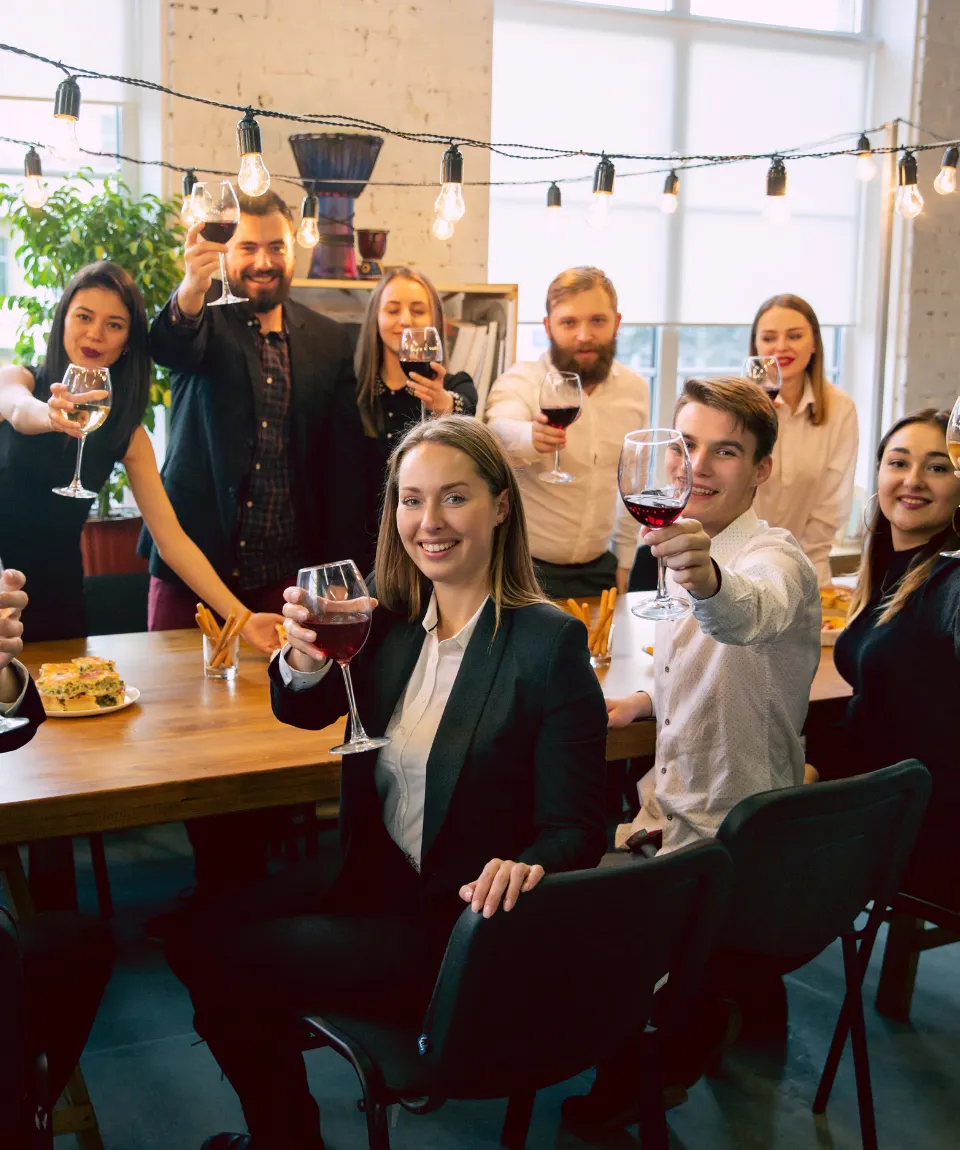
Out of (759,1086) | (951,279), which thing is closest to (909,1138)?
(759,1086)

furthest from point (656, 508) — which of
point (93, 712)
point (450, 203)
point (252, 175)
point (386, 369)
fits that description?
point (386, 369)

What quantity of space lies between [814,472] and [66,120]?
2.48 metres

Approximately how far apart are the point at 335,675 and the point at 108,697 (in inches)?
25.6

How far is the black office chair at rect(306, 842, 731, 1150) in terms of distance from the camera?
1.53m

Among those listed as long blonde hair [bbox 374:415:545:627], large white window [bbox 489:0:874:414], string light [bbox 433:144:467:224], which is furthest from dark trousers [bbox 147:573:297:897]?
large white window [bbox 489:0:874:414]

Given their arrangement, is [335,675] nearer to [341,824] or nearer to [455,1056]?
[341,824]

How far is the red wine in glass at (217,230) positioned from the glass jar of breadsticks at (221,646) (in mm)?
846

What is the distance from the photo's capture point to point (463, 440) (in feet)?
6.61

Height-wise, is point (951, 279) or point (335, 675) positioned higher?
point (951, 279)

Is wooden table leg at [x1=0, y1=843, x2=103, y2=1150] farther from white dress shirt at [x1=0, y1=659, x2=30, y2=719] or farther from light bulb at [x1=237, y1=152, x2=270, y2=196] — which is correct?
light bulb at [x1=237, y1=152, x2=270, y2=196]

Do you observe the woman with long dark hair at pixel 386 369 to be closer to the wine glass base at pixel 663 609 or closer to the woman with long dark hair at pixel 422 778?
the woman with long dark hair at pixel 422 778

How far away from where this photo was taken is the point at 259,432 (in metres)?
3.45

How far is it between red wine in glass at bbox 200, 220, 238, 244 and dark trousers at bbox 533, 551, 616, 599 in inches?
57.2

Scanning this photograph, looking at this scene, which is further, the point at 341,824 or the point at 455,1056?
the point at 341,824
